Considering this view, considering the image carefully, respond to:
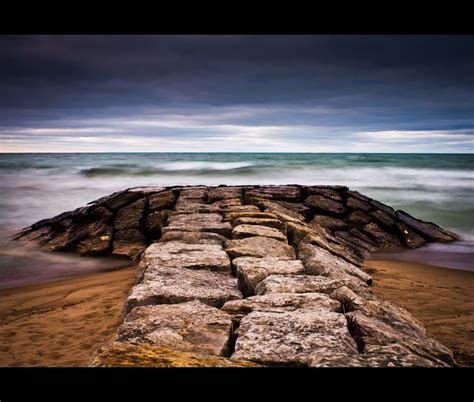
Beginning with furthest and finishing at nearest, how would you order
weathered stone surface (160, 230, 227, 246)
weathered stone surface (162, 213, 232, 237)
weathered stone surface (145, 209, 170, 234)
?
weathered stone surface (145, 209, 170, 234) → weathered stone surface (162, 213, 232, 237) → weathered stone surface (160, 230, 227, 246)

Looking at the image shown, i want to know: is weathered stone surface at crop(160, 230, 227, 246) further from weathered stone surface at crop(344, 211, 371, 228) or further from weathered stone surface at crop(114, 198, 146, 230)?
weathered stone surface at crop(344, 211, 371, 228)

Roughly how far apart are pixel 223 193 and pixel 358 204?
2.36 m

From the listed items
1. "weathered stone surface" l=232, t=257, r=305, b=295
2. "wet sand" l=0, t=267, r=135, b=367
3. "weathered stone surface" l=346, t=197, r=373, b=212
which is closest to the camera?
"wet sand" l=0, t=267, r=135, b=367

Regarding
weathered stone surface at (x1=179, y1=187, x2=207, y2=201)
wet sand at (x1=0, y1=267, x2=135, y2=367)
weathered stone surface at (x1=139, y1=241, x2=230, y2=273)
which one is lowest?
wet sand at (x1=0, y1=267, x2=135, y2=367)

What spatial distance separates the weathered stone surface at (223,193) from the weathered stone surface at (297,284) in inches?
149

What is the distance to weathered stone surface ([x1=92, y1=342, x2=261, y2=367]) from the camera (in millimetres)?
1764

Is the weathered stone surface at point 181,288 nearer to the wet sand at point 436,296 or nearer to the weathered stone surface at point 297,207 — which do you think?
the wet sand at point 436,296

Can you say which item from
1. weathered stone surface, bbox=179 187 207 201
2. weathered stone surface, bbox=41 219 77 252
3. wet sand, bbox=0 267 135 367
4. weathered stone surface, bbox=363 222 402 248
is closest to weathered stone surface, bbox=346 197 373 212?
weathered stone surface, bbox=363 222 402 248

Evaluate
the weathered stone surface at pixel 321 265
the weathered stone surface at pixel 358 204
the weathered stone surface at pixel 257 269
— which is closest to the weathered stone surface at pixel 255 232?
the weathered stone surface at pixel 321 265

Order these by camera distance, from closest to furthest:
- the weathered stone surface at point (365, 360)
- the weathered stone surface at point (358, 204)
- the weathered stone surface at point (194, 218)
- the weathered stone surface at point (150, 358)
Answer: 1. the weathered stone surface at point (150, 358)
2. the weathered stone surface at point (365, 360)
3. the weathered stone surface at point (194, 218)
4. the weathered stone surface at point (358, 204)

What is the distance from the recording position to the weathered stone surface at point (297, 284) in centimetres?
295

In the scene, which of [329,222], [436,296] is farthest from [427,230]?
[436,296]
